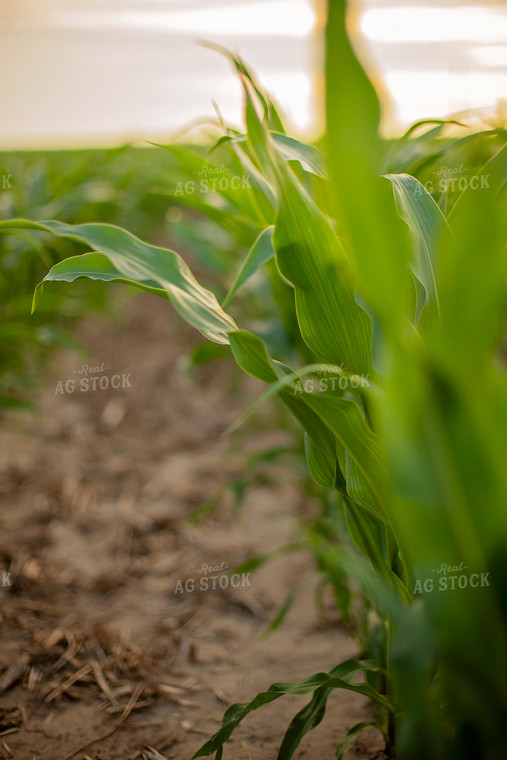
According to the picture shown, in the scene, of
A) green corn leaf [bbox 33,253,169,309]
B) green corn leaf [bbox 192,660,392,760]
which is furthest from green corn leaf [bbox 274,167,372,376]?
green corn leaf [bbox 192,660,392,760]

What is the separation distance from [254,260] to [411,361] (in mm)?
238

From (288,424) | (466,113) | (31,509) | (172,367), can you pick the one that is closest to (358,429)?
(466,113)

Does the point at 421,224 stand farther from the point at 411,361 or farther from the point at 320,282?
the point at 411,361

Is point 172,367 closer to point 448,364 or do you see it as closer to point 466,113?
point 466,113

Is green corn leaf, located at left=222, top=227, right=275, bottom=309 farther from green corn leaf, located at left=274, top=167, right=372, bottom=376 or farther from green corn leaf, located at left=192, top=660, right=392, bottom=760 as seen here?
green corn leaf, located at left=192, top=660, right=392, bottom=760

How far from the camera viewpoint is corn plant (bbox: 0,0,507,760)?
0.90 feet

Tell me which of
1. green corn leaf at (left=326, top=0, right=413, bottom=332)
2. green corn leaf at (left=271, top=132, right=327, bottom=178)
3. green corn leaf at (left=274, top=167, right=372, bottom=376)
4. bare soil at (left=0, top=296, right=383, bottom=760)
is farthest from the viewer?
bare soil at (left=0, top=296, right=383, bottom=760)

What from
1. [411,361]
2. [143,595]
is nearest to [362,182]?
[411,361]

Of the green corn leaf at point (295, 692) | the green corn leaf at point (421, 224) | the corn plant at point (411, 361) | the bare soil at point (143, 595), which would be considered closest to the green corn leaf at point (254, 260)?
the corn plant at point (411, 361)

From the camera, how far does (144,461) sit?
67.2 inches

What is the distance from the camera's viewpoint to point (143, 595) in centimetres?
116

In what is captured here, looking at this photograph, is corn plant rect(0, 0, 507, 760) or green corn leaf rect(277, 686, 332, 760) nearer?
corn plant rect(0, 0, 507, 760)

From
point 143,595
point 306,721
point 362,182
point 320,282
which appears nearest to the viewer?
point 362,182

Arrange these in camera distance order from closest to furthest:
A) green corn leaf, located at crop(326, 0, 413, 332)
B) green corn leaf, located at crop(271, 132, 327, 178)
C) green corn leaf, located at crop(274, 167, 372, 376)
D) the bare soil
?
green corn leaf, located at crop(326, 0, 413, 332)
green corn leaf, located at crop(274, 167, 372, 376)
green corn leaf, located at crop(271, 132, 327, 178)
the bare soil
